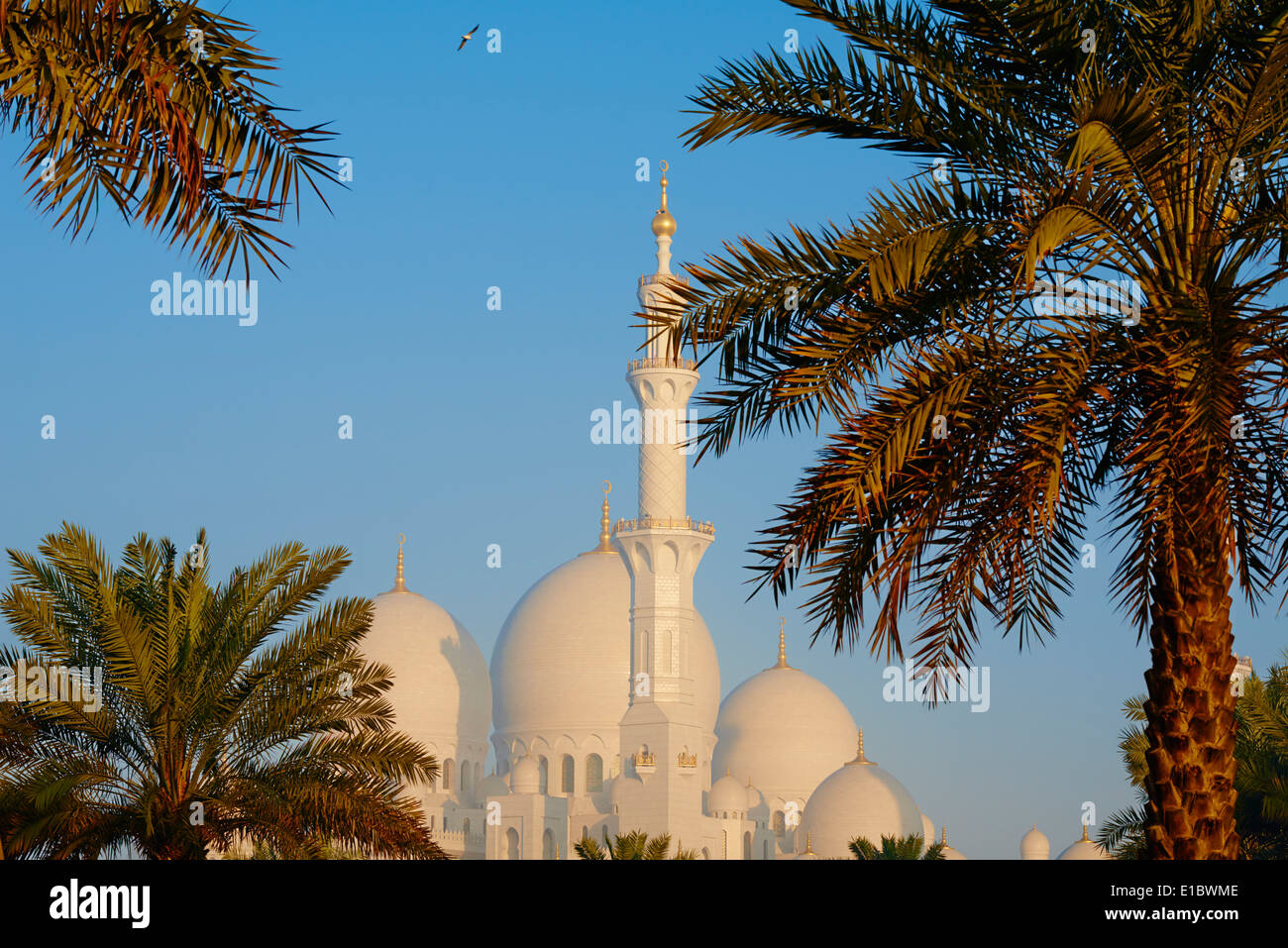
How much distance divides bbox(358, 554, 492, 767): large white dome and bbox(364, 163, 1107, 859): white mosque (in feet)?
0.23

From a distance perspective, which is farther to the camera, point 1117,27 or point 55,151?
point 1117,27

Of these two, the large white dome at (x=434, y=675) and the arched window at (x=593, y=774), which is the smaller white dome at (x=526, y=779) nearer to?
the arched window at (x=593, y=774)

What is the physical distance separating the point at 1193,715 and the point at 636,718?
1951 inches

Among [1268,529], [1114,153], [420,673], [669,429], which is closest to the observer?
[1114,153]

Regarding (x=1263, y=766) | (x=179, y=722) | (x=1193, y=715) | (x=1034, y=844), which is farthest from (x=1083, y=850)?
(x=1193, y=715)

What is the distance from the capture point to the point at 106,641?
17.3 m

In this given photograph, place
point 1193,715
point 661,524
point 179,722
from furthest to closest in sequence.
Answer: point 661,524 < point 179,722 < point 1193,715

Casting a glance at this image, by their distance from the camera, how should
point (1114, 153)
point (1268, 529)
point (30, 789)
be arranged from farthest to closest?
point (30, 789) < point (1268, 529) < point (1114, 153)

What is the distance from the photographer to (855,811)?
199ft

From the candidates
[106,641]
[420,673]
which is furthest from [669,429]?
[106,641]

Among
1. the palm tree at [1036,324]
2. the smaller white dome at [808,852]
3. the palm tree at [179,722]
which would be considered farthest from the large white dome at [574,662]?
the palm tree at [1036,324]

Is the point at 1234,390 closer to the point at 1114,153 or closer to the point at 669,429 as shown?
the point at 1114,153

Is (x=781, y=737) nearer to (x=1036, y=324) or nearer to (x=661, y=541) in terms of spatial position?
(x=661, y=541)

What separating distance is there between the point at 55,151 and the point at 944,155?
5277 millimetres
